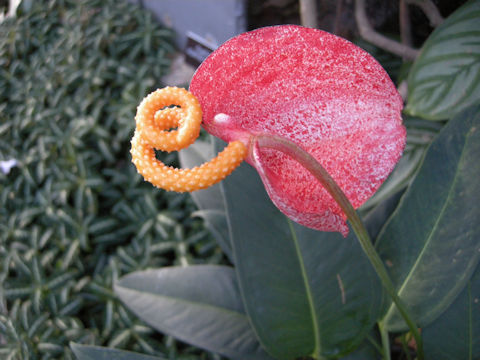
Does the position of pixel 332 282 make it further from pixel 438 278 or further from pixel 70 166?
pixel 70 166

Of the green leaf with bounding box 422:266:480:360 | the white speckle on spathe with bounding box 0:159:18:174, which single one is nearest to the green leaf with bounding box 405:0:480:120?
the green leaf with bounding box 422:266:480:360

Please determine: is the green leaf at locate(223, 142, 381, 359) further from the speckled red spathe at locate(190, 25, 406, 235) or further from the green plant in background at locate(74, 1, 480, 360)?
the speckled red spathe at locate(190, 25, 406, 235)

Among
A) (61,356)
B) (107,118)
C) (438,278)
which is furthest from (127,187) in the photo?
(438,278)

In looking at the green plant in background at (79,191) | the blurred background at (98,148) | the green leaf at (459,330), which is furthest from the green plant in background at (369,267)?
the green plant in background at (79,191)

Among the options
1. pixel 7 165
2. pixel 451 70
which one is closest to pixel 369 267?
pixel 451 70

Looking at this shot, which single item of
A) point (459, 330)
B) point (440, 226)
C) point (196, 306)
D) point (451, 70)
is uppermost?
point (451, 70)

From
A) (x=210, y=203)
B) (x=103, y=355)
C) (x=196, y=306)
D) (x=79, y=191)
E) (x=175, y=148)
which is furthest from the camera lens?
(x=79, y=191)

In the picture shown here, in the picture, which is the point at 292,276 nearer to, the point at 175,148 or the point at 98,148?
the point at 175,148
